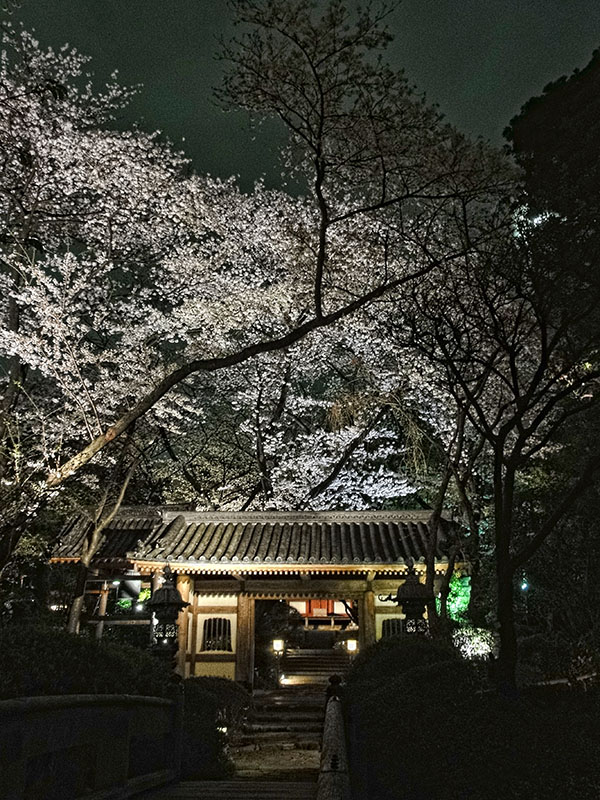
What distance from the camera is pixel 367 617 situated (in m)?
15.8

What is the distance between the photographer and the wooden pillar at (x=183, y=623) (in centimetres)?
1534

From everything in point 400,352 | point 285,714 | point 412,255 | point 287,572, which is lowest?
point 285,714

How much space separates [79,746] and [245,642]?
40.2 ft

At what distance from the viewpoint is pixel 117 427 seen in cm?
968

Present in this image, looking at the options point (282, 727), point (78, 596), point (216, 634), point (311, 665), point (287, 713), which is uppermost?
point (78, 596)

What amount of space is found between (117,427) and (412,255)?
1046 centimetres

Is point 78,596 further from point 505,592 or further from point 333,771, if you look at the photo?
point 333,771

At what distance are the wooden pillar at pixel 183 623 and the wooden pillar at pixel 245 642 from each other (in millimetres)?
1356

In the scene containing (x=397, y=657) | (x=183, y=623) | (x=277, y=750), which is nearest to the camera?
(x=397, y=657)

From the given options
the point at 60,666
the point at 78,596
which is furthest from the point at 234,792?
the point at 78,596

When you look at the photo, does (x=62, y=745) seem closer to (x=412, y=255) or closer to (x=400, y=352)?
(x=412, y=255)

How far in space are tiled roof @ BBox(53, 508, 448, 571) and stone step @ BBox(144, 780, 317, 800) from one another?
8.84m

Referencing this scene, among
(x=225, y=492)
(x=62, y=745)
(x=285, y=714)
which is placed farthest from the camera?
(x=225, y=492)

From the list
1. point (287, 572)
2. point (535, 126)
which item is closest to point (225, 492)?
point (287, 572)
